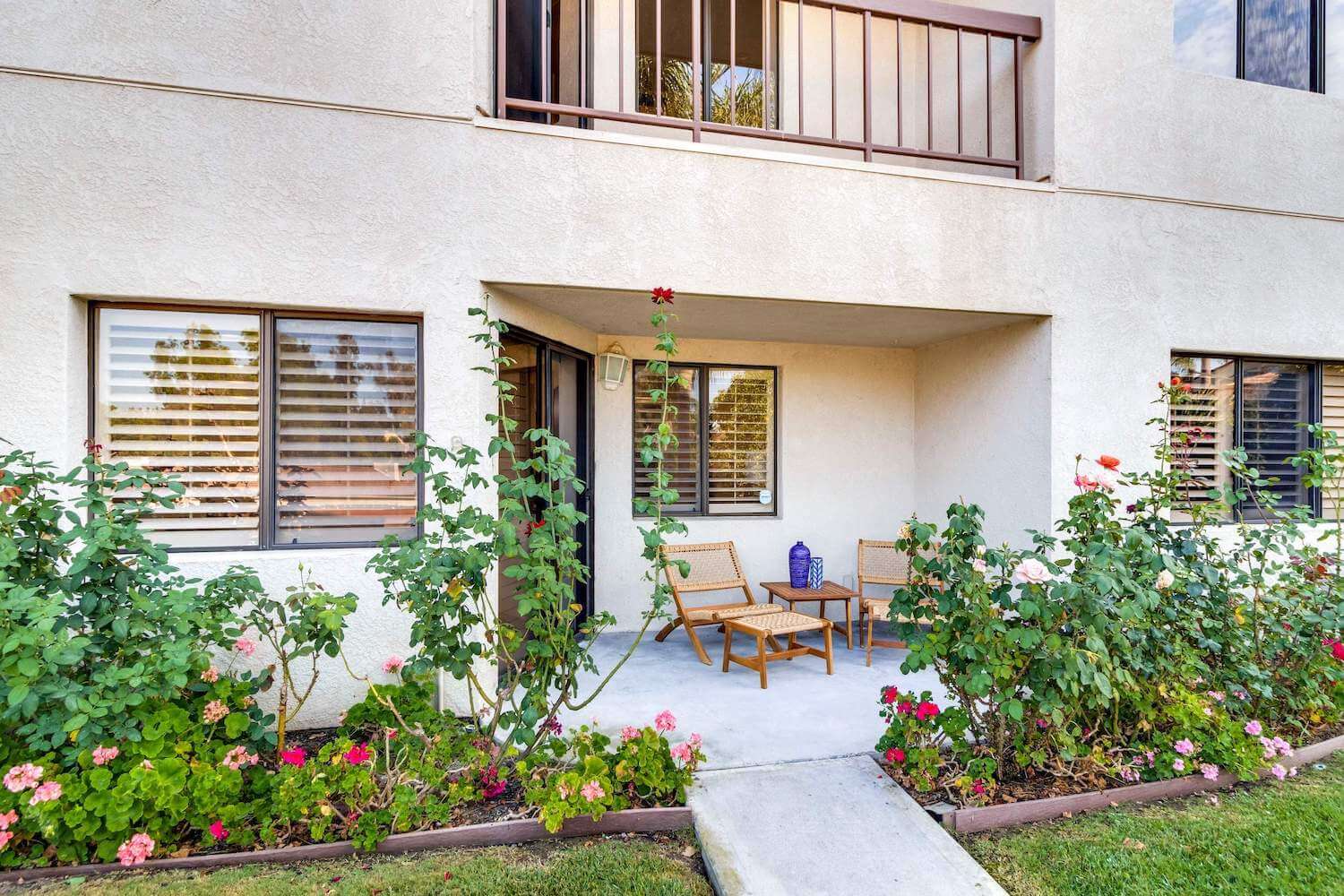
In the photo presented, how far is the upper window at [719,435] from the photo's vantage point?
655 centimetres

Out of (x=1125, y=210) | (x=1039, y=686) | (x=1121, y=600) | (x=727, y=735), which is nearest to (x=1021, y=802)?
(x=1039, y=686)

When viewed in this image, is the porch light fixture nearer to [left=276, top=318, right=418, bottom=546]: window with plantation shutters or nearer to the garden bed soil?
[left=276, top=318, right=418, bottom=546]: window with plantation shutters

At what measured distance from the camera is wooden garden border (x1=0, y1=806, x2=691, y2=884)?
105 inches

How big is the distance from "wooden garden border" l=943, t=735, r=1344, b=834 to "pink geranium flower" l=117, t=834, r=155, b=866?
11.6 ft

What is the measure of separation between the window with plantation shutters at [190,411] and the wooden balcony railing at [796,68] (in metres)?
2.98

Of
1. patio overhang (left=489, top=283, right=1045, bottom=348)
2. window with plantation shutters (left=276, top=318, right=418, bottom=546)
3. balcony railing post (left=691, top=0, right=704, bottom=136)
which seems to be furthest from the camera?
patio overhang (left=489, top=283, right=1045, bottom=348)

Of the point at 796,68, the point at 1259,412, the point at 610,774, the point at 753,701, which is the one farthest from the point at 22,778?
the point at 1259,412

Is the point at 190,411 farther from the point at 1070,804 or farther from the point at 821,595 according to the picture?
the point at 1070,804

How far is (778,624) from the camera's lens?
200 inches

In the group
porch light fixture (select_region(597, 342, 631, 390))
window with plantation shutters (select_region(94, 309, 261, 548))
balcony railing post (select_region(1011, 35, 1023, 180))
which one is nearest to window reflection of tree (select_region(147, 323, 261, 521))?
window with plantation shutters (select_region(94, 309, 261, 548))

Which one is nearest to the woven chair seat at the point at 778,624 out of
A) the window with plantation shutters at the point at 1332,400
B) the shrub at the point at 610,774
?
the shrub at the point at 610,774

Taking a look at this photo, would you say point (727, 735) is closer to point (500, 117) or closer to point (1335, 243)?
point (500, 117)

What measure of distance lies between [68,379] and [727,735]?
446 cm

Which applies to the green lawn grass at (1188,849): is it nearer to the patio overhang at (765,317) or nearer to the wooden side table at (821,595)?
the wooden side table at (821,595)
